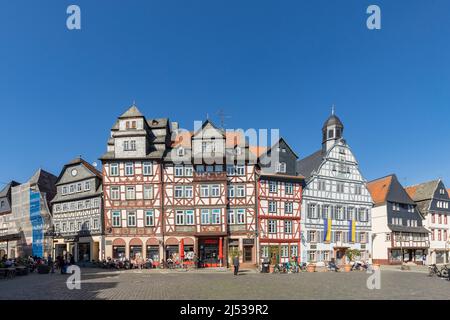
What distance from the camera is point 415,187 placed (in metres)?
51.1

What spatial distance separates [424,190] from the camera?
48.9 meters

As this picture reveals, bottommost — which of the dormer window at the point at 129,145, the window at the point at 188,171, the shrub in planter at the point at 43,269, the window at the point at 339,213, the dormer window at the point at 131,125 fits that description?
the shrub in planter at the point at 43,269

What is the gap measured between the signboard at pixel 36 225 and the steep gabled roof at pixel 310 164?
35.2 meters

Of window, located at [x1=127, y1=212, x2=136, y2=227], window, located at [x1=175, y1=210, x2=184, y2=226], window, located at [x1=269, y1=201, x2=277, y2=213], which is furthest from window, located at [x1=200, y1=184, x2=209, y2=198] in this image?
window, located at [x1=127, y1=212, x2=136, y2=227]

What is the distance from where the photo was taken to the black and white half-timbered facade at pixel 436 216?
46.1 meters

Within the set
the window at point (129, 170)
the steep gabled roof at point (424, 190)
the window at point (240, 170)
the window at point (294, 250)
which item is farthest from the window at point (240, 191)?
the steep gabled roof at point (424, 190)

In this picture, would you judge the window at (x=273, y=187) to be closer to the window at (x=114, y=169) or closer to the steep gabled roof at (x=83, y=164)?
the window at (x=114, y=169)

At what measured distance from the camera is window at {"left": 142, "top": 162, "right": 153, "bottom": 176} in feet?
111

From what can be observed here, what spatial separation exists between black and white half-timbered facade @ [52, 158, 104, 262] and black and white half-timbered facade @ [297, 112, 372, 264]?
23.2m

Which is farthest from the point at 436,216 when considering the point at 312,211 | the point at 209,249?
the point at 209,249

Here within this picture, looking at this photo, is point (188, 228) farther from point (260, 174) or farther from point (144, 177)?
point (260, 174)

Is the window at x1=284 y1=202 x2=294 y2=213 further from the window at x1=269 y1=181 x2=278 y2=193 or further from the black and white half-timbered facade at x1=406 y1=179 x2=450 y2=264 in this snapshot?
the black and white half-timbered facade at x1=406 y1=179 x2=450 y2=264

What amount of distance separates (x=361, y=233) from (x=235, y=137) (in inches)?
783
